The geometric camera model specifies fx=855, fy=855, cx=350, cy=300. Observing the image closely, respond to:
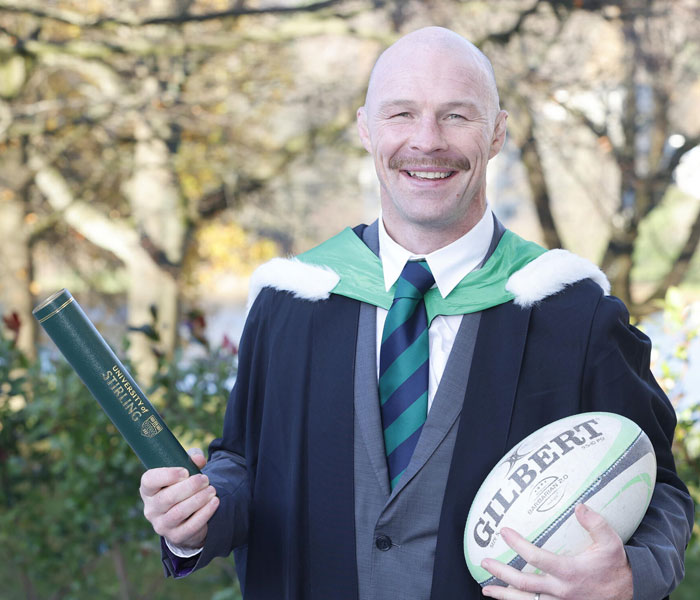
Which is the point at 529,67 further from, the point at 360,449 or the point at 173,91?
the point at 360,449

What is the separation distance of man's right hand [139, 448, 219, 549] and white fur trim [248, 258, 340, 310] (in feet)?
2.08

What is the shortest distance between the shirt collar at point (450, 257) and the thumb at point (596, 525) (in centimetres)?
69

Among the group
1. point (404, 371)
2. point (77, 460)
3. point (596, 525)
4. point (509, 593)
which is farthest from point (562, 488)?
point (77, 460)

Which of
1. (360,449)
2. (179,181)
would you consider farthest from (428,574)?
(179,181)

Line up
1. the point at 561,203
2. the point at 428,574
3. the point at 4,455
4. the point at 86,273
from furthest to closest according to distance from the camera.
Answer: the point at 561,203, the point at 86,273, the point at 4,455, the point at 428,574

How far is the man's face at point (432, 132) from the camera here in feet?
6.95

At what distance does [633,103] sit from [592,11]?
1.78 meters

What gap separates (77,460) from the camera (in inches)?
168

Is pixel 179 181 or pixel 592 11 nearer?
pixel 592 11

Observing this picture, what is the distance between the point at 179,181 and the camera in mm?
9008

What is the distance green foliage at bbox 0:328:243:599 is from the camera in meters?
4.25

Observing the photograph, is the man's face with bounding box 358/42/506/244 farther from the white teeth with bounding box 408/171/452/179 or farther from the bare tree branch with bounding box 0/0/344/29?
the bare tree branch with bounding box 0/0/344/29

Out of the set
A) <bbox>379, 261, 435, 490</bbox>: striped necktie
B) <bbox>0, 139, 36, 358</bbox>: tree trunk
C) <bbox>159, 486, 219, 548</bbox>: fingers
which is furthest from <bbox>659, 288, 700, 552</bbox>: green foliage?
<bbox>0, 139, 36, 358</bbox>: tree trunk

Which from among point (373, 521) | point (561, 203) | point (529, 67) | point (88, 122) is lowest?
point (561, 203)
